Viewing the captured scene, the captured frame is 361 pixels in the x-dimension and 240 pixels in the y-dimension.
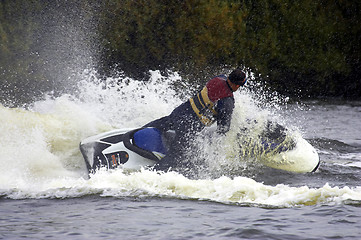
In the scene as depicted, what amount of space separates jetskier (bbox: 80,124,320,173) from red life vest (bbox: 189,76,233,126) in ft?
1.44

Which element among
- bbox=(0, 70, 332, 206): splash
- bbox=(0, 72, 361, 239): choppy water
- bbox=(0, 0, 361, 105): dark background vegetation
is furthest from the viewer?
bbox=(0, 0, 361, 105): dark background vegetation

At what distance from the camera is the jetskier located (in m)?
6.77

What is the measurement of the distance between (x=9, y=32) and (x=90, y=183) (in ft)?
39.7

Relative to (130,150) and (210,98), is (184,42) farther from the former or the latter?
(210,98)

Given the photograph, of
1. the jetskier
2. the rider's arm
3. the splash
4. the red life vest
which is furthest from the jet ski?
the rider's arm

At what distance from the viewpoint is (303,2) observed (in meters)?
20.1

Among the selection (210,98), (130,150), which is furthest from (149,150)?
(210,98)

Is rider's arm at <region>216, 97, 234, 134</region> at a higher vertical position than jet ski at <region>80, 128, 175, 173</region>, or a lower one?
higher

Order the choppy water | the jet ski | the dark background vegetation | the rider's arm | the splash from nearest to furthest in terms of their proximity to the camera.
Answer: the choppy water
the splash
the rider's arm
the jet ski
the dark background vegetation

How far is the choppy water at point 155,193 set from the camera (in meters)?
4.32

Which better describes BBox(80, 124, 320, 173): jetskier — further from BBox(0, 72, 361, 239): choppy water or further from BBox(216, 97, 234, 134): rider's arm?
BBox(216, 97, 234, 134): rider's arm

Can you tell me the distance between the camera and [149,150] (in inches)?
265

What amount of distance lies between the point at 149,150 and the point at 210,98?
1.00 m

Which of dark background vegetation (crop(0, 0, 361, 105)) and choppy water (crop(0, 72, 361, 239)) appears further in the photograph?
dark background vegetation (crop(0, 0, 361, 105))
